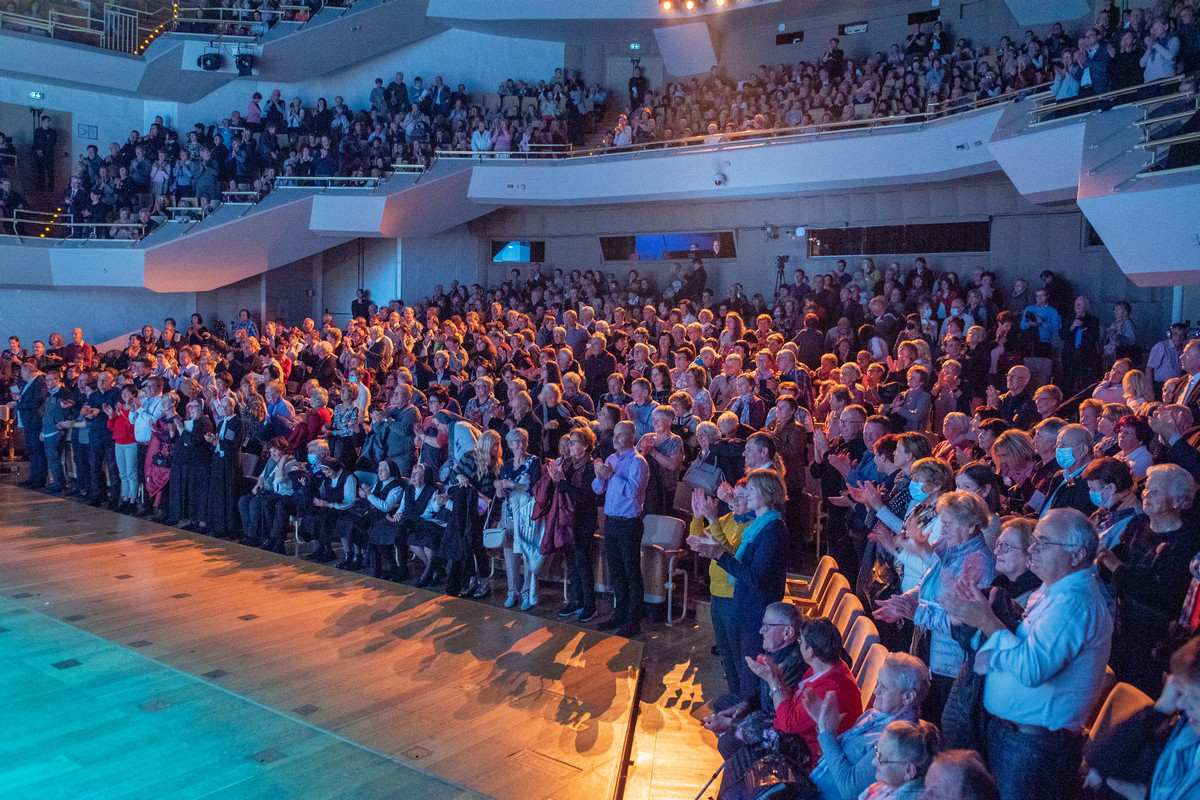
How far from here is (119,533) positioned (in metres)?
9.29

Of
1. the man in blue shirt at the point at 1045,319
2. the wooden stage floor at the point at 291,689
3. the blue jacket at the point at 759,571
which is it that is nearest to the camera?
the wooden stage floor at the point at 291,689

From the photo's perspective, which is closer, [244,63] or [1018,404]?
[1018,404]

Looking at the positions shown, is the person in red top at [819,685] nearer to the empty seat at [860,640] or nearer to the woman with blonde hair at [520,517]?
the empty seat at [860,640]

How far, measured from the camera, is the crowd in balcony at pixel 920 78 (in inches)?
368

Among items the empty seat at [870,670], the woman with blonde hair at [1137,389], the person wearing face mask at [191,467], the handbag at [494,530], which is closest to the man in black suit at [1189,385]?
the woman with blonde hair at [1137,389]

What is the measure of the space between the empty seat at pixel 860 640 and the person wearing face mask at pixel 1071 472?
1.15 m

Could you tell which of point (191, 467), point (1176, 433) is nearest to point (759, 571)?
point (1176, 433)

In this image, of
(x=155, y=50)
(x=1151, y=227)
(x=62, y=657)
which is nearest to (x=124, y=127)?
(x=155, y=50)

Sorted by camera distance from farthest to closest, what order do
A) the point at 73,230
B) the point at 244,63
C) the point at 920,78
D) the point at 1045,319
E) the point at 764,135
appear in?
1. the point at 244,63
2. the point at 73,230
3. the point at 764,135
4. the point at 920,78
5. the point at 1045,319

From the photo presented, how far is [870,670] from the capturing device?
3.75 metres

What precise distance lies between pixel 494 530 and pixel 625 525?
4.29ft

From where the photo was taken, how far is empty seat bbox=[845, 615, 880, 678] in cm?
399

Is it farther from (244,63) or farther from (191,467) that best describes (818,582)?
(244,63)

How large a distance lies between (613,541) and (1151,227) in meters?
5.68
